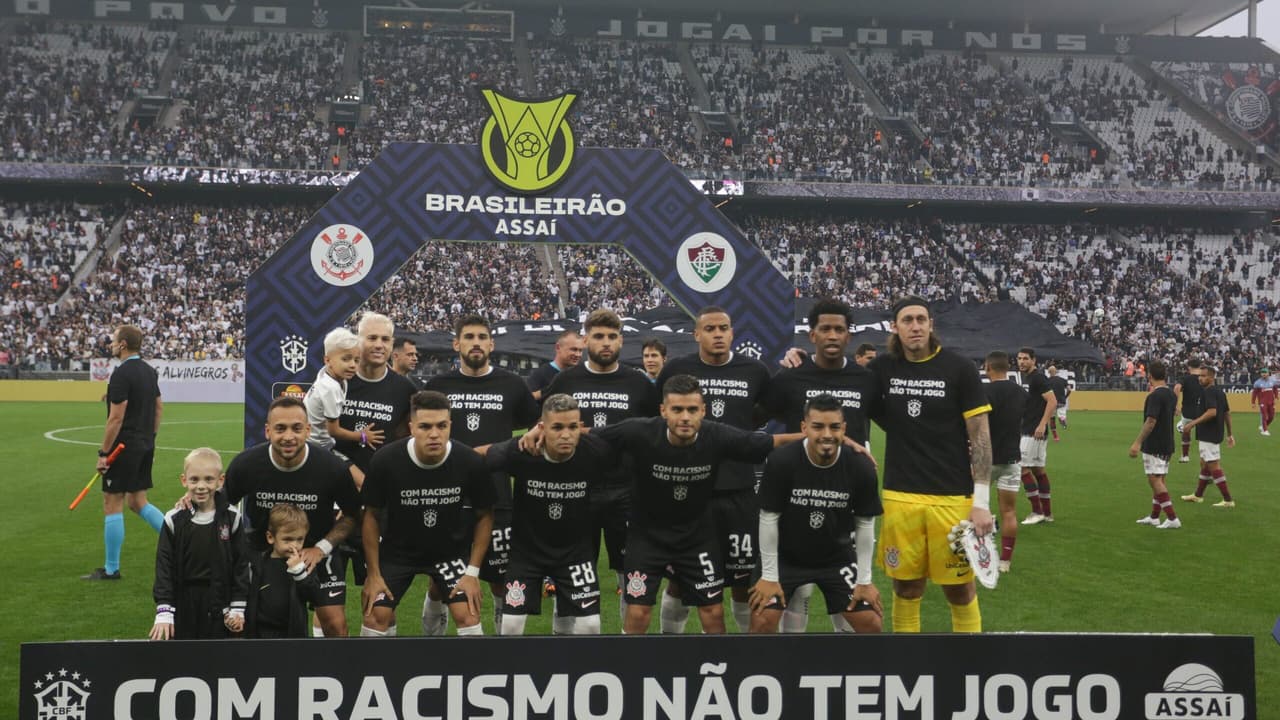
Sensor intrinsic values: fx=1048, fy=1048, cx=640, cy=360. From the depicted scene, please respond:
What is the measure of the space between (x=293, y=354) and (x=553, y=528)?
554 centimetres

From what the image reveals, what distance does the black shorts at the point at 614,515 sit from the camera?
634 cm

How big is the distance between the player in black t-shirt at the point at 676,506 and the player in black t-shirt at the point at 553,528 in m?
0.19

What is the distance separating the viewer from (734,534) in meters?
6.24

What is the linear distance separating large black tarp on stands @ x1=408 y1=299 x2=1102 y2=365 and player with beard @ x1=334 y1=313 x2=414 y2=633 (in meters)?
25.7

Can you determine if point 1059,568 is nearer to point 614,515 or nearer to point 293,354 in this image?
point 614,515

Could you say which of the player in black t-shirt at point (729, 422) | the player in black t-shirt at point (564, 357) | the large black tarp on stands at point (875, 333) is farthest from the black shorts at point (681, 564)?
the large black tarp on stands at point (875, 333)

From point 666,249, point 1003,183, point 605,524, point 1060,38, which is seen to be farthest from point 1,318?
point 1060,38

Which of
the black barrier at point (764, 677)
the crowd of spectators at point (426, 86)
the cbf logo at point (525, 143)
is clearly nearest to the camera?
the black barrier at point (764, 677)

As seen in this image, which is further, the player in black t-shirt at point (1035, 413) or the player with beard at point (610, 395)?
the player in black t-shirt at point (1035, 413)

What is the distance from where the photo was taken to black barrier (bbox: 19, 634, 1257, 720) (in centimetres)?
404

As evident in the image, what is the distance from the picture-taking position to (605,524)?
6656 mm

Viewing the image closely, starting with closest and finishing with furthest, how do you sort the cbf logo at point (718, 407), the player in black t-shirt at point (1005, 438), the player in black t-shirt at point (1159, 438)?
1. the cbf logo at point (718, 407)
2. the player in black t-shirt at point (1005, 438)
3. the player in black t-shirt at point (1159, 438)

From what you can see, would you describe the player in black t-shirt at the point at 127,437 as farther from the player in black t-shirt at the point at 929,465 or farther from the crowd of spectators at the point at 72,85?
the crowd of spectators at the point at 72,85

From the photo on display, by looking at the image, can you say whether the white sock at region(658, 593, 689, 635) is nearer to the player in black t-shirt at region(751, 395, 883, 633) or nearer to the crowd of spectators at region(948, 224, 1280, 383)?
the player in black t-shirt at region(751, 395, 883, 633)
